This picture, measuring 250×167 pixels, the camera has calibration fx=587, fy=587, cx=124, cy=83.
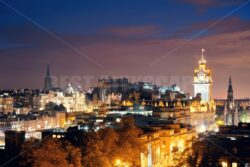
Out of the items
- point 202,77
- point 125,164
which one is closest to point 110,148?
point 125,164

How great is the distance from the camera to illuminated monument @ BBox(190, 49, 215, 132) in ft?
226

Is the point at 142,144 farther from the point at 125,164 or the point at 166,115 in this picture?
the point at 166,115

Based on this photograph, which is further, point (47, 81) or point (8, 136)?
point (47, 81)

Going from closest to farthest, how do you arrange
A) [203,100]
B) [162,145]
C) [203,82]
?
[162,145] < [203,100] < [203,82]

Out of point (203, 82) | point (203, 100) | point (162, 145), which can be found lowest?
point (162, 145)

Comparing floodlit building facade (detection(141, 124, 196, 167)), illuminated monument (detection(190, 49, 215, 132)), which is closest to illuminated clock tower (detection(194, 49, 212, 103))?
illuminated monument (detection(190, 49, 215, 132))

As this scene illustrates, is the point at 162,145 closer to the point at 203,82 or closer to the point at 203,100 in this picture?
the point at 203,100

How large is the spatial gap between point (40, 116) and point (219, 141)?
32.0 meters

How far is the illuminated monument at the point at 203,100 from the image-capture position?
226 feet

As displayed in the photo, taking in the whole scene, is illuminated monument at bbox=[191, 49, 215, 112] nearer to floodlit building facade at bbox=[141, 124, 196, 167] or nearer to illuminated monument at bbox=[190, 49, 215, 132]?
illuminated monument at bbox=[190, 49, 215, 132]

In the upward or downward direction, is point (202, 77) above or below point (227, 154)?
above

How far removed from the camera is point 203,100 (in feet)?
256

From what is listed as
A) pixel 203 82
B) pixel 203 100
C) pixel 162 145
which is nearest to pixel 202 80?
pixel 203 82

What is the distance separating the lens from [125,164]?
98.4 feet
